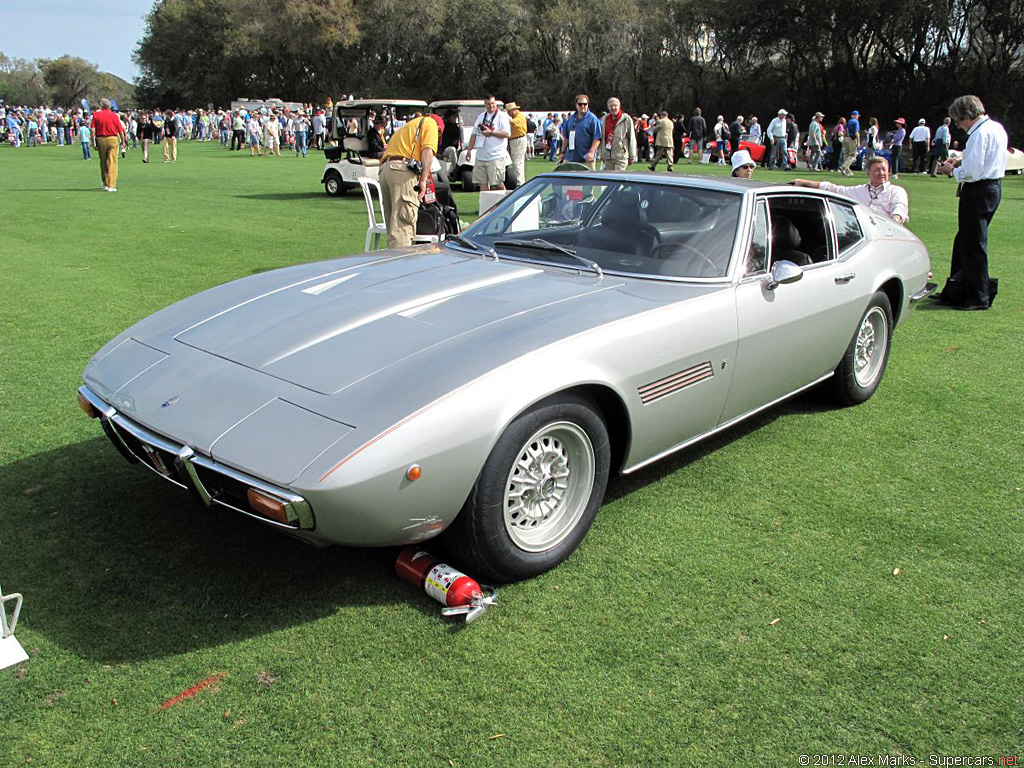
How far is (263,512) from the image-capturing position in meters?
2.57

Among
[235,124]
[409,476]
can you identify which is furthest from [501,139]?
[235,124]

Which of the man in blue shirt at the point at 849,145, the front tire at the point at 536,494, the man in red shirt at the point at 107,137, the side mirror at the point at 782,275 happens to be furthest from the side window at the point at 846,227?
the man in blue shirt at the point at 849,145

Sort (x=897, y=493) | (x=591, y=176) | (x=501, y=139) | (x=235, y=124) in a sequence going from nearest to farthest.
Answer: (x=897, y=493), (x=591, y=176), (x=501, y=139), (x=235, y=124)

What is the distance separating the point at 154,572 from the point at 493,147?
1049cm

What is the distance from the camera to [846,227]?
16.1 ft

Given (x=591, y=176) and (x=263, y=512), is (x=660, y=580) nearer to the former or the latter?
(x=263, y=512)

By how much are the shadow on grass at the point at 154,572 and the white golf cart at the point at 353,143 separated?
440 inches

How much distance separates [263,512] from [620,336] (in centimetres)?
148

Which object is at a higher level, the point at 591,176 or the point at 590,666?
the point at 591,176

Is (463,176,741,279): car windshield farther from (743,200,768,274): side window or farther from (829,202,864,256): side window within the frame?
(829,202,864,256): side window

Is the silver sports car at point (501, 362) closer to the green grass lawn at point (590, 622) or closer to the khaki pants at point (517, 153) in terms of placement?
the green grass lawn at point (590, 622)

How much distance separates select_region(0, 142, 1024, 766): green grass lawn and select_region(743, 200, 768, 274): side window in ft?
3.21

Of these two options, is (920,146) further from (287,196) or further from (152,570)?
(152,570)

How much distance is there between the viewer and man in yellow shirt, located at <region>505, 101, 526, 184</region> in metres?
13.3
